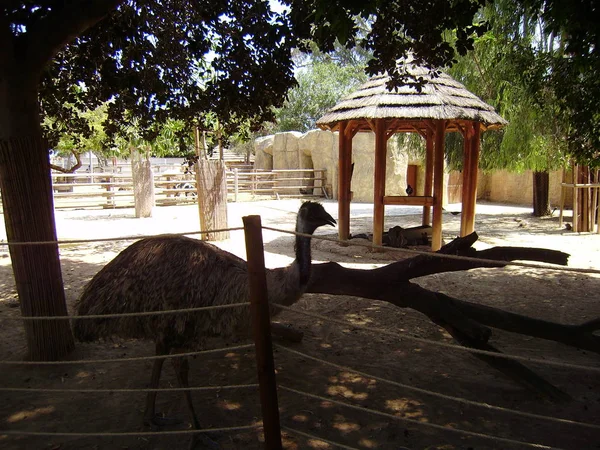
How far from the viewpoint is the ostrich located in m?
3.19

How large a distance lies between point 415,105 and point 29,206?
612 cm

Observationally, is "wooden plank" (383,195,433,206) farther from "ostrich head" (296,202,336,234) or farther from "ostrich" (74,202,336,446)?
"ostrich" (74,202,336,446)

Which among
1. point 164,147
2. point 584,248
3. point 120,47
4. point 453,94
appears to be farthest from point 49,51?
point 584,248

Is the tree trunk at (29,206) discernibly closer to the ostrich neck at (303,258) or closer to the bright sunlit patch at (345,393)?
the ostrich neck at (303,258)

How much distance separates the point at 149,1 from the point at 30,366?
345 cm

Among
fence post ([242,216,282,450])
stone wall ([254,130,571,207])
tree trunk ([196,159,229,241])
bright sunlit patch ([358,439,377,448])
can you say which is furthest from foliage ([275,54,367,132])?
fence post ([242,216,282,450])

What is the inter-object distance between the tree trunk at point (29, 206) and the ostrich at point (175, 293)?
0.86m

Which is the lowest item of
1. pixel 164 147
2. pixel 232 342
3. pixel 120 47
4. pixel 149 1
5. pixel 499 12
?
pixel 232 342

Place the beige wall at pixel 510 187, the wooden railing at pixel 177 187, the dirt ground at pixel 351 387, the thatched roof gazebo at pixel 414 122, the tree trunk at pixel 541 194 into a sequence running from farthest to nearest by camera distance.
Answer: the wooden railing at pixel 177 187
the beige wall at pixel 510 187
the tree trunk at pixel 541 194
the thatched roof gazebo at pixel 414 122
the dirt ground at pixel 351 387

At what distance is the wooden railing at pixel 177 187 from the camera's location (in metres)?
18.1

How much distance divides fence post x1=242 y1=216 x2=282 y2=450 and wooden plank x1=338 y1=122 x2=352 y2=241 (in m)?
7.10

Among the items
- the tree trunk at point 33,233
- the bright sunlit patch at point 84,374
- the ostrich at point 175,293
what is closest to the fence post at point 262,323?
the ostrich at point 175,293

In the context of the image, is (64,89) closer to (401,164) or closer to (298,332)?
(298,332)

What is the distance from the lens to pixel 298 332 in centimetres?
458
